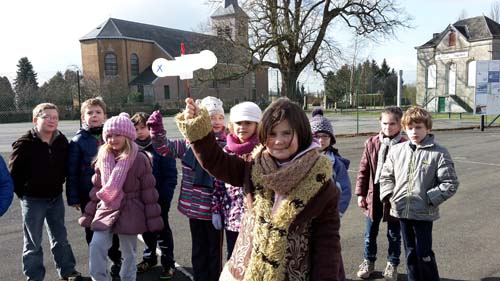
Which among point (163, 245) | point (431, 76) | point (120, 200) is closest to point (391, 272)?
point (163, 245)

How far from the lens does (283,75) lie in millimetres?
23484

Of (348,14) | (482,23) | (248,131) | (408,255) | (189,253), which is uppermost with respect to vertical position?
(482,23)

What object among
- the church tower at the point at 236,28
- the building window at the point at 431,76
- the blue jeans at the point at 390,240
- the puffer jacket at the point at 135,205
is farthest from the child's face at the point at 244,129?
the building window at the point at 431,76

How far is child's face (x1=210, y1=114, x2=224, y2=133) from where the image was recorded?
3592 millimetres

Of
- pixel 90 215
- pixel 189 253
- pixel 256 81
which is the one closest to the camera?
pixel 90 215

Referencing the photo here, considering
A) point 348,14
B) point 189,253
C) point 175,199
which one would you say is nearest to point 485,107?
point 348,14

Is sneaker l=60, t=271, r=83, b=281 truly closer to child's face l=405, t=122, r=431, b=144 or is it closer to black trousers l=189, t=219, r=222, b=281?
black trousers l=189, t=219, r=222, b=281

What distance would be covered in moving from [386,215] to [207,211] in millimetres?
1740

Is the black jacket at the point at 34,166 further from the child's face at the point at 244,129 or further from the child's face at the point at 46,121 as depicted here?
the child's face at the point at 244,129

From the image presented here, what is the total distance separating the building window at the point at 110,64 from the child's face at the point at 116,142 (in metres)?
55.1

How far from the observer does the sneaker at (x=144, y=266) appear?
14.4 feet

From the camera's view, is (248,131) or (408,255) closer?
(248,131)

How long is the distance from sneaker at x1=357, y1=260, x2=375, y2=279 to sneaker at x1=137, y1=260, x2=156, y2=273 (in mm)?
2222

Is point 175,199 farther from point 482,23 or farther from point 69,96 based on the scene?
point 482,23
